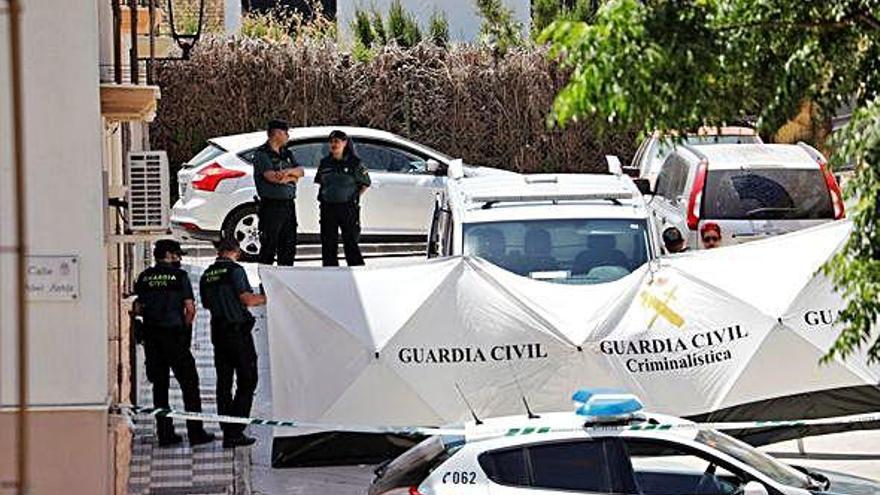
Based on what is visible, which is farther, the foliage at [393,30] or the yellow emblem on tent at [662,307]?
the foliage at [393,30]

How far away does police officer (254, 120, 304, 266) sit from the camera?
61.2ft

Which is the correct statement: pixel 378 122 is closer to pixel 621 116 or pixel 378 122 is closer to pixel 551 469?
pixel 551 469

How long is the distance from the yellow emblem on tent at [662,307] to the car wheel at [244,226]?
9059 millimetres

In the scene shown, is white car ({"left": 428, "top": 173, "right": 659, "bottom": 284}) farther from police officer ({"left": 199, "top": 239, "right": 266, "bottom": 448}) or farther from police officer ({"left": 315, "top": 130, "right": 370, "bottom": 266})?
police officer ({"left": 315, "top": 130, "right": 370, "bottom": 266})

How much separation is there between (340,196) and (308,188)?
3.17 metres

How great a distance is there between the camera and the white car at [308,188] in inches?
872

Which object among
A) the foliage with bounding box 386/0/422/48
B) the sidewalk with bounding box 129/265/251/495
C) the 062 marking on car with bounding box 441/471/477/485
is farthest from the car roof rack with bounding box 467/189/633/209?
the foliage with bounding box 386/0/422/48

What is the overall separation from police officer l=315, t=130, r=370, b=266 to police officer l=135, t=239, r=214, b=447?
201 inches

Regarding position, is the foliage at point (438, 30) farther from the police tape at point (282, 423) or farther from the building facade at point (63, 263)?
the building facade at point (63, 263)

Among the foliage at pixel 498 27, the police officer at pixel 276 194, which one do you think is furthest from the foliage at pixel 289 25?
the police officer at pixel 276 194

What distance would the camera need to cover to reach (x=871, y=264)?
6730 mm

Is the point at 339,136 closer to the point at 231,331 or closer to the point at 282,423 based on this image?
the point at 231,331

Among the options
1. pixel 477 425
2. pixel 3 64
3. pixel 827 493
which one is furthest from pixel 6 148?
pixel 827 493

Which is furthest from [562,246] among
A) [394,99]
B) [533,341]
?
[394,99]
